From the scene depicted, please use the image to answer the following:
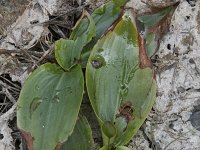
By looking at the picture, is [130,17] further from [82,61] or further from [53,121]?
[53,121]

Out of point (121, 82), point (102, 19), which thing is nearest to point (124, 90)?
point (121, 82)

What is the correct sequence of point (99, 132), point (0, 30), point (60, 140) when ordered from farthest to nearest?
point (0, 30) < point (99, 132) < point (60, 140)

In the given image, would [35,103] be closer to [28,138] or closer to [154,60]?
[28,138]

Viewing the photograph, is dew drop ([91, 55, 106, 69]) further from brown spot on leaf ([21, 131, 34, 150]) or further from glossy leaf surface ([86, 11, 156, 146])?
brown spot on leaf ([21, 131, 34, 150])

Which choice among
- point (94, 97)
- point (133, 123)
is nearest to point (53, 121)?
point (94, 97)

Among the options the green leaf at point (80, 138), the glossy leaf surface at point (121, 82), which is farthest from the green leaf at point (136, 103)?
the green leaf at point (80, 138)
